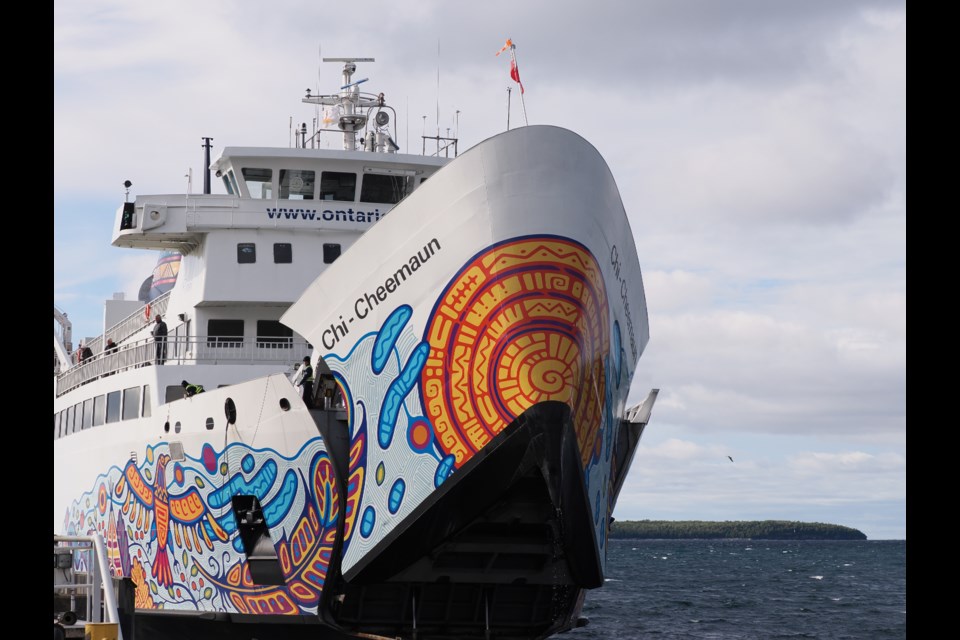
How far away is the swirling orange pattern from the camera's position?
1186 cm

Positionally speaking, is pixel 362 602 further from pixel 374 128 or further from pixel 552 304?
pixel 374 128

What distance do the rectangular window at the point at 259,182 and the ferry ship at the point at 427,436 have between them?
139 inches

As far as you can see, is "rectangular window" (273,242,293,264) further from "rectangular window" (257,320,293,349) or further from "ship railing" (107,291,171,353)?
"ship railing" (107,291,171,353)

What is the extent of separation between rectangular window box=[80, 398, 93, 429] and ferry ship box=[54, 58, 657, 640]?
3.71 metres

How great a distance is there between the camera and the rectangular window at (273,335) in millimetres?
18766

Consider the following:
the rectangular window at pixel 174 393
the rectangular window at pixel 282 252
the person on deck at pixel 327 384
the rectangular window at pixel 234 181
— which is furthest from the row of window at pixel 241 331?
the person on deck at pixel 327 384

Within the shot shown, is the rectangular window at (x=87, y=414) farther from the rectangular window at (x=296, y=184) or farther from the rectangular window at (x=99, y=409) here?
the rectangular window at (x=296, y=184)

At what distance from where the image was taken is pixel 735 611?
4494cm

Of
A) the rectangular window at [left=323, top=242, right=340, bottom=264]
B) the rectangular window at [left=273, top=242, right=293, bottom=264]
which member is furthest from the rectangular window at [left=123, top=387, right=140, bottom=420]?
the rectangular window at [left=323, top=242, right=340, bottom=264]

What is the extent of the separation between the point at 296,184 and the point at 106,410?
4692mm

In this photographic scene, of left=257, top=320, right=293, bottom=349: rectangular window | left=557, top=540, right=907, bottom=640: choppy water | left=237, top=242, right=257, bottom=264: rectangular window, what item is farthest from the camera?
left=557, top=540, right=907, bottom=640: choppy water

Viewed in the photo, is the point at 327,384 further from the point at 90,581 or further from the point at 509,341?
the point at 90,581

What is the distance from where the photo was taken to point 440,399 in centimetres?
1212

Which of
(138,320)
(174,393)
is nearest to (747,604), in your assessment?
(138,320)
